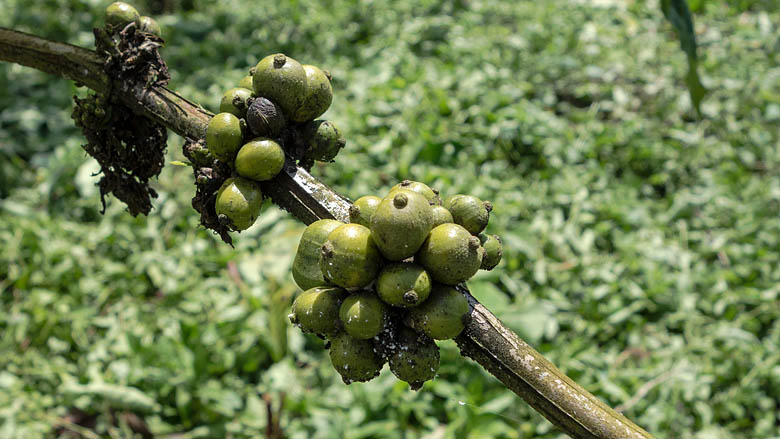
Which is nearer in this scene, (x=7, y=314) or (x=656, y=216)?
(x=7, y=314)

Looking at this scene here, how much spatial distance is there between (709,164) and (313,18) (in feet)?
13.8

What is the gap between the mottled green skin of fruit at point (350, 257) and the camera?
1.28 meters

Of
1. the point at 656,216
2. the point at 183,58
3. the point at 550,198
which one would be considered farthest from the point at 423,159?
the point at 183,58

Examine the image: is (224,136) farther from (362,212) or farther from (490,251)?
(490,251)

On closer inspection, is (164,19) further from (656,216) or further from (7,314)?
(656,216)

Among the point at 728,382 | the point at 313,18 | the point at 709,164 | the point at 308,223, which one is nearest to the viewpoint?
the point at 308,223

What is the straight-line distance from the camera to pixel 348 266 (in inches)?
51.3

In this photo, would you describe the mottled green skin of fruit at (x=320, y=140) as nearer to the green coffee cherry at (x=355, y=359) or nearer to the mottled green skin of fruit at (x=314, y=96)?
the mottled green skin of fruit at (x=314, y=96)

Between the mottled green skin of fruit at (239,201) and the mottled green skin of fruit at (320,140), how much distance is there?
0.20m

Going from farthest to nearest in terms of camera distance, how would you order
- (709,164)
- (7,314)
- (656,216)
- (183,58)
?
(183,58)
(709,164)
(656,216)
(7,314)

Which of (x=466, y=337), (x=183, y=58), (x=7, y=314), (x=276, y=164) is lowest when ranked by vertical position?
(x=7, y=314)

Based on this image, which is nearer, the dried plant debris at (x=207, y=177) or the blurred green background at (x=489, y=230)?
the dried plant debris at (x=207, y=177)

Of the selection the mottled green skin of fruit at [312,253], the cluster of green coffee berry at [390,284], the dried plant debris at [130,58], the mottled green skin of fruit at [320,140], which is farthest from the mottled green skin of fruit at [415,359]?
the dried plant debris at [130,58]

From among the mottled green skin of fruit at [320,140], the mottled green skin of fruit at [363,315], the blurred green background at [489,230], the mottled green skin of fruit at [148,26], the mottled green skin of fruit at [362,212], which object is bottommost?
the blurred green background at [489,230]
